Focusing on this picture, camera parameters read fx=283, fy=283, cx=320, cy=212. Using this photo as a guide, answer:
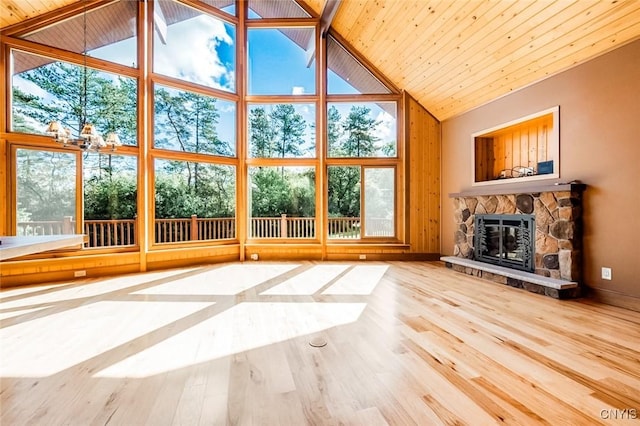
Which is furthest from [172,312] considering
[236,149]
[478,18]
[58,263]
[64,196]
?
[478,18]

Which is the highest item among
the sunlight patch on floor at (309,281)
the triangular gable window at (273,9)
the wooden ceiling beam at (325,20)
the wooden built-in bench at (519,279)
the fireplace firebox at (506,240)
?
the triangular gable window at (273,9)

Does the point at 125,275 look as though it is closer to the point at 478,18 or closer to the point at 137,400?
the point at 137,400

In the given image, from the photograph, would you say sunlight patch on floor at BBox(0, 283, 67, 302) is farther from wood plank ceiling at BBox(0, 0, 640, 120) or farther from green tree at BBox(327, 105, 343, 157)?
green tree at BBox(327, 105, 343, 157)

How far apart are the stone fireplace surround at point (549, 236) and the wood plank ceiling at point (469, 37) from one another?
62.9 inches

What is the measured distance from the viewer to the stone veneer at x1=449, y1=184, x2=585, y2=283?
3396 millimetres

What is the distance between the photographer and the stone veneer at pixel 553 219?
3.40m

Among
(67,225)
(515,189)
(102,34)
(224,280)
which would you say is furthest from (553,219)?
(102,34)

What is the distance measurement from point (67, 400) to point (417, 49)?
18.9ft

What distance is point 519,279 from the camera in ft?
12.3

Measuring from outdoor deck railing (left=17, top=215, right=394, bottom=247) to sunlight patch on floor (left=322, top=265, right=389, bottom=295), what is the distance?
3.35 ft

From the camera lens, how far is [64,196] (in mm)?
4340

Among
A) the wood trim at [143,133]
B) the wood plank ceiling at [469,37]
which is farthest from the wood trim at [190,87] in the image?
the wood plank ceiling at [469,37]

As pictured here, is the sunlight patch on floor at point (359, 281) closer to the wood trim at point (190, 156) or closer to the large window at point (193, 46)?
the wood trim at point (190, 156)

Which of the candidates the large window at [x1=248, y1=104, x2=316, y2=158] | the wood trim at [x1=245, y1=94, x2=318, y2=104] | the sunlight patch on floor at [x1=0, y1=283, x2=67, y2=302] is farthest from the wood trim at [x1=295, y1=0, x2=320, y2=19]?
the sunlight patch on floor at [x1=0, y1=283, x2=67, y2=302]
